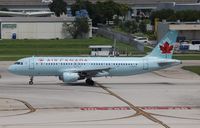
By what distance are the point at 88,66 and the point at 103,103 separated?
1531 centimetres

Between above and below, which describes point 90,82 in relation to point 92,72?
below

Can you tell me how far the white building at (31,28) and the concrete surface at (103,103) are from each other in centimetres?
8341

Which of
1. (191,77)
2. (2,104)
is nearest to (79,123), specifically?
(2,104)

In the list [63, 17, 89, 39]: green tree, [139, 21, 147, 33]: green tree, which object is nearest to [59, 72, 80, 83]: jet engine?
[63, 17, 89, 39]: green tree

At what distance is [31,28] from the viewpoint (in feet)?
503

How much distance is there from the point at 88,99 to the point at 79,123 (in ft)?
41.4

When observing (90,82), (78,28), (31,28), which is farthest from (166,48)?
(31,28)

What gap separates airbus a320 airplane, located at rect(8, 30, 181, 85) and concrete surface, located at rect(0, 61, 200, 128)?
1179 mm

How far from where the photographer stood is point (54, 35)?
154 meters

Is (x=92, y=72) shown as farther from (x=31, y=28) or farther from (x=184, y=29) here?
(x=31, y=28)

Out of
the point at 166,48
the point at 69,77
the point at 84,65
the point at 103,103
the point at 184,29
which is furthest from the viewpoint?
the point at 184,29

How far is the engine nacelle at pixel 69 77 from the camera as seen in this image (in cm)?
6144

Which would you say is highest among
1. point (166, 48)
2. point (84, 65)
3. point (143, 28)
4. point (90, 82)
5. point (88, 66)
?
point (166, 48)

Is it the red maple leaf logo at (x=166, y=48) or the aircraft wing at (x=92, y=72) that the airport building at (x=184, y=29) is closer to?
the red maple leaf logo at (x=166, y=48)
